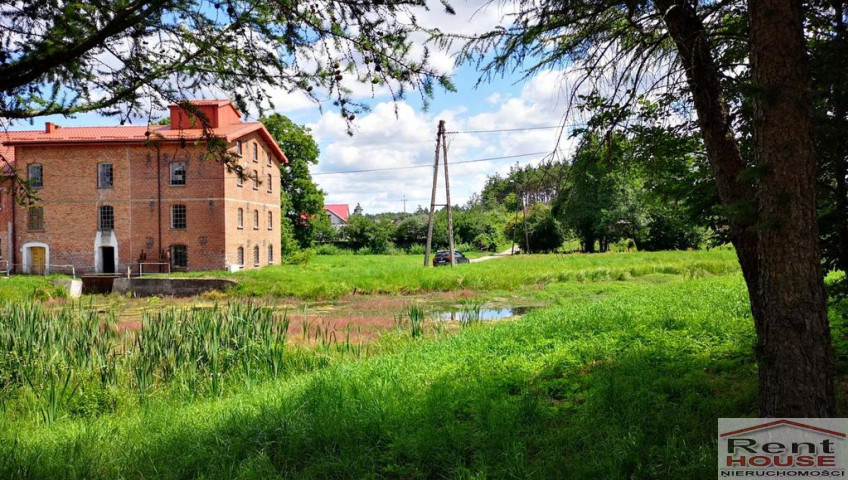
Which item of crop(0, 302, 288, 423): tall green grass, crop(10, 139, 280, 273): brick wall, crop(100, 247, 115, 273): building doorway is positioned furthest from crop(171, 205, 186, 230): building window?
crop(0, 302, 288, 423): tall green grass

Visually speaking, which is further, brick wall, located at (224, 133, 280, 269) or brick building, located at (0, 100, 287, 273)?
brick wall, located at (224, 133, 280, 269)

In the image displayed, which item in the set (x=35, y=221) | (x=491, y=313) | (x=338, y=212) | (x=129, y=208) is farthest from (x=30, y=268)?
(x=338, y=212)

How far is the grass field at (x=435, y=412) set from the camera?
411 centimetres

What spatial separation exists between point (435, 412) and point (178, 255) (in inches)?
1057

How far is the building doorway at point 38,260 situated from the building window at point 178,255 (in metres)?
7.12

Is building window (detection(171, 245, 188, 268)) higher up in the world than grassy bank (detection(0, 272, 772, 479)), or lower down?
higher up

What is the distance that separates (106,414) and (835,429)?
697cm

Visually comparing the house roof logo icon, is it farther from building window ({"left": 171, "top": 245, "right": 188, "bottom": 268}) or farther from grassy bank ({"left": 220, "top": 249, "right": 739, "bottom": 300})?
building window ({"left": 171, "top": 245, "right": 188, "bottom": 268})

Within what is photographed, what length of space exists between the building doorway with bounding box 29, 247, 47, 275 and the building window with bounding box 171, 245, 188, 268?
7.12m

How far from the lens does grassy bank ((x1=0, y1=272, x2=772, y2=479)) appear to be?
4023 millimetres

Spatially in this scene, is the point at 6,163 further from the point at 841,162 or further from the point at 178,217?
the point at 178,217

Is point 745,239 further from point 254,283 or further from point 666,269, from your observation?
point 666,269

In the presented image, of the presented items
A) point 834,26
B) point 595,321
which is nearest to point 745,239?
point 834,26

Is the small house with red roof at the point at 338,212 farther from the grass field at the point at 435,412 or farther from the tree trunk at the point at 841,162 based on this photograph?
the tree trunk at the point at 841,162
